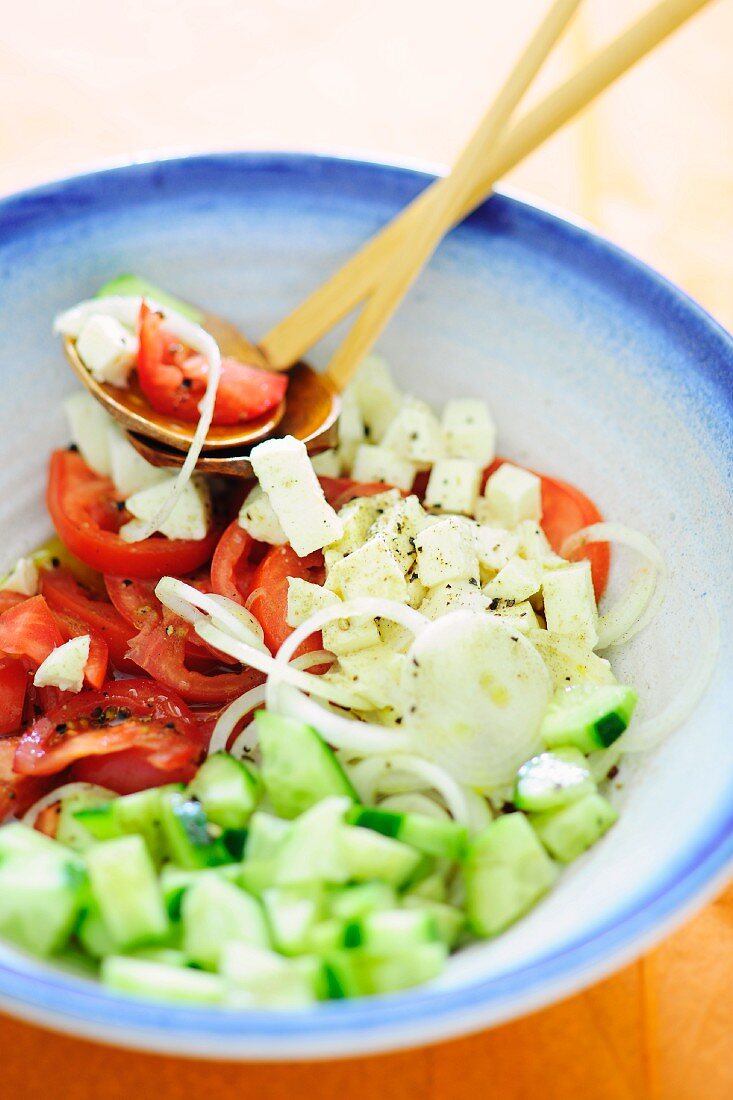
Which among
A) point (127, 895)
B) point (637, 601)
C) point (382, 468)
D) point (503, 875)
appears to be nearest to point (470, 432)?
point (382, 468)

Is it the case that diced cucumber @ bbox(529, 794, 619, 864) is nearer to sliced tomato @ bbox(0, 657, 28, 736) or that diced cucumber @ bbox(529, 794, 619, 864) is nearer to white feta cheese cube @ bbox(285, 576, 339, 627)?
white feta cheese cube @ bbox(285, 576, 339, 627)

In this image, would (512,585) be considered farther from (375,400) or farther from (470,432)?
(375,400)

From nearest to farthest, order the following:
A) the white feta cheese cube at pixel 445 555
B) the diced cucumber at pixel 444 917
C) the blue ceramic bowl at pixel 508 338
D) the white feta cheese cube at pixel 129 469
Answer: the diced cucumber at pixel 444 917
the blue ceramic bowl at pixel 508 338
the white feta cheese cube at pixel 445 555
the white feta cheese cube at pixel 129 469

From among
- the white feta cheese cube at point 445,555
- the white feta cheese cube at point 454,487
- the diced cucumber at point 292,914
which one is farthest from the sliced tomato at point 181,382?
the diced cucumber at point 292,914

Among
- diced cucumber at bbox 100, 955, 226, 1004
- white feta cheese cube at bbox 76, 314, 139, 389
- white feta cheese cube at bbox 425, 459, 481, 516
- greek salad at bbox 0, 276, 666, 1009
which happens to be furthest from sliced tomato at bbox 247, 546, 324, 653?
diced cucumber at bbox 100, 955, 226, 1004

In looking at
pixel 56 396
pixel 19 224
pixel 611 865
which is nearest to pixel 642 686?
pixel 611 865

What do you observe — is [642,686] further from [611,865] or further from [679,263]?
[679,263]

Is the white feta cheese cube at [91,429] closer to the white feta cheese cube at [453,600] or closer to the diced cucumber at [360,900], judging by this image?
the white feta cheese cube at [453,600]
